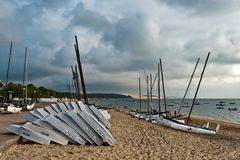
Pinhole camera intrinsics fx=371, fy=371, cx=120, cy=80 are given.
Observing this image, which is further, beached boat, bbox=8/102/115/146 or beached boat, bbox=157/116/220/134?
beached boat, bbox=157/116/220/134

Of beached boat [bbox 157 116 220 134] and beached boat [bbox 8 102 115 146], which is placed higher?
beached boat [bbox 8 102 115 146]

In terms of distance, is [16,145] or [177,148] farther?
[177,148]

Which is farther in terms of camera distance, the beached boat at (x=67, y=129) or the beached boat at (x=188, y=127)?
the beached boat at (x=188, y=127)

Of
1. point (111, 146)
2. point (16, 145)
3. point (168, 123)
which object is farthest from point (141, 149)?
point (168, 123)

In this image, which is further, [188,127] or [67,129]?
[188,127]

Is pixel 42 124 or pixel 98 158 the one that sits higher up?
pixel 42 124

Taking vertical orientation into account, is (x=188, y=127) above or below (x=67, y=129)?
below

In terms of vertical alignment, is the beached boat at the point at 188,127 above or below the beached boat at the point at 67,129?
below

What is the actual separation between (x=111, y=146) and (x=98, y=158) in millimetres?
2560

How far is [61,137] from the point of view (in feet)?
40.8

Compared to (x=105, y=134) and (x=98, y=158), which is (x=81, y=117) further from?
(x=98, y=158)

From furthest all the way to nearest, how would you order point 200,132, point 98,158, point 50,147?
point 200,132, point 50,147, point 98,158

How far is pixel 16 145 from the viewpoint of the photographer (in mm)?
11969

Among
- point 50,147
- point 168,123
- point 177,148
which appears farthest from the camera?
point 168,123
